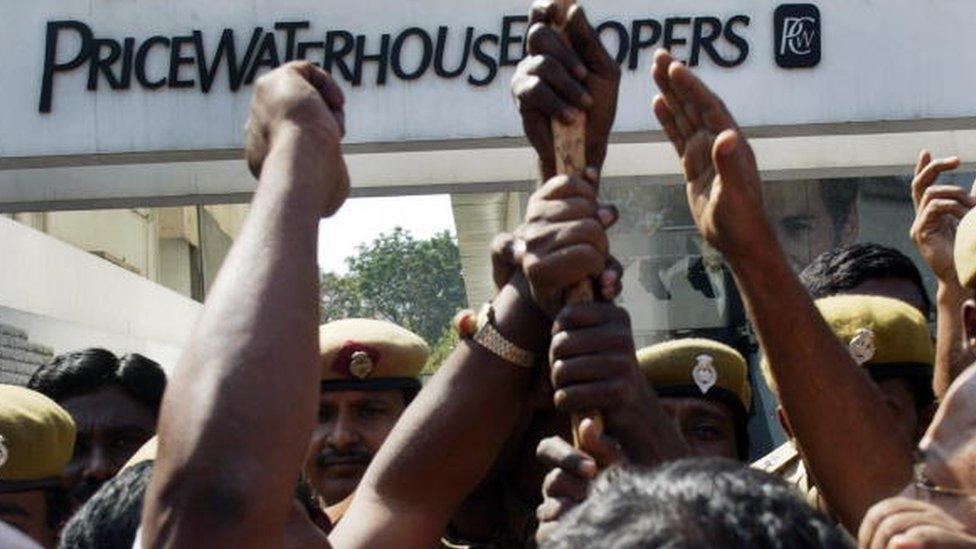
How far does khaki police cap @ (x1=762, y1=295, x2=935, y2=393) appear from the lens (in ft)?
9.98

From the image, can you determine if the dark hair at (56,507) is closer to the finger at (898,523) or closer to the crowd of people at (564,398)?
the crowd of people at (564,398)

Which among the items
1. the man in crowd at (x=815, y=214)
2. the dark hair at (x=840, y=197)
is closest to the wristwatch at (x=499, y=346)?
the man in crowd at (x=815, y=214)

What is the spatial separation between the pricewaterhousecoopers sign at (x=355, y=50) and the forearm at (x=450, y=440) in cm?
383

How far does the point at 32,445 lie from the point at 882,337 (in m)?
1.79

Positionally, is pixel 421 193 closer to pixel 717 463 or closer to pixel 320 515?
pixel 320 515

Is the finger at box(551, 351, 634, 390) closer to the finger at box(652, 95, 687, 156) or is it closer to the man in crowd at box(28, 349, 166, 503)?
the finger at box(652, 95, 687, 156)

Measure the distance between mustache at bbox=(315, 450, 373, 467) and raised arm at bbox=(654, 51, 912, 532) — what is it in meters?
1.68

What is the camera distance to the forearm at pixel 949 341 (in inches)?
115

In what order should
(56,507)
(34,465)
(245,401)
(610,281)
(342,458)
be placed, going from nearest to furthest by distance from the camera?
(245,401), (610,281), (34,465), (56,507), (342,458)

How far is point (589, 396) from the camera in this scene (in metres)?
2.17

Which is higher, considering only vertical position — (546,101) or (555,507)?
(546,101)

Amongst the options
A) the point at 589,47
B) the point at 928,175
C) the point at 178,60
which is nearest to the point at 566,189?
the point at 589,47

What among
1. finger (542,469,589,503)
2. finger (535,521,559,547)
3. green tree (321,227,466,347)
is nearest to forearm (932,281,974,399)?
finger (542,469,589,503)

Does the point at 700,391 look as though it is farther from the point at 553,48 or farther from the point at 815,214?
the point at 815,214
